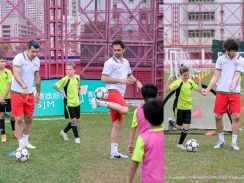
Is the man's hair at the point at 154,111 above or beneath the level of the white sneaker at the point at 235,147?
above

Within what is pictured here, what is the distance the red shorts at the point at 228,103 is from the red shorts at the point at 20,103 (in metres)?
3.18

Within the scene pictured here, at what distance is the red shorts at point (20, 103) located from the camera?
9.25 m

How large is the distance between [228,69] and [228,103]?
1.93 feet

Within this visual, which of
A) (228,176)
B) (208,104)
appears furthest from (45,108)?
→ (228,176)

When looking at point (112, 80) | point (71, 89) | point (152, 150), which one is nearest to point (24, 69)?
point (112, 80)

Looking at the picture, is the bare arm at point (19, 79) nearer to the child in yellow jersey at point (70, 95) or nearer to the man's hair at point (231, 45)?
the child in yellow jersey at point (70, 95)

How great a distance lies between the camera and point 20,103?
365 inches

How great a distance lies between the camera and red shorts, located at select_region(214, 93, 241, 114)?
9.58 meters

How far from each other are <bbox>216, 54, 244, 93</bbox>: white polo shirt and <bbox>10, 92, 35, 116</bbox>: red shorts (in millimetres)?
3221

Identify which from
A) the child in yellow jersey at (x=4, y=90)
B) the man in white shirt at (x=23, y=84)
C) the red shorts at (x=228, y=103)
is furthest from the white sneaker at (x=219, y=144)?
the child in yellow jersey at (x=4, y=90)

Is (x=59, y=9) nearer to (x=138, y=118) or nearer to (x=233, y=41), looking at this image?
(x=233, y=41)

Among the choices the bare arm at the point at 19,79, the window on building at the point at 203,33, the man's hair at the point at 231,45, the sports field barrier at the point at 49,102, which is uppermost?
the window on building at the point at 203,33

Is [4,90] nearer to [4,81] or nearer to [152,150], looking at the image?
[4,81]

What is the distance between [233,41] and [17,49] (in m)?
8.57
